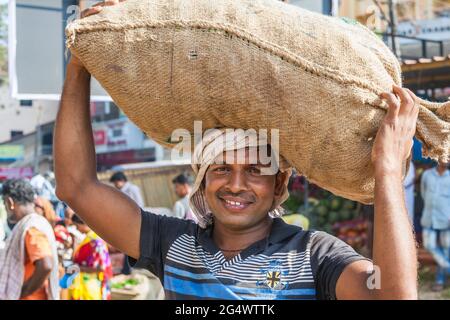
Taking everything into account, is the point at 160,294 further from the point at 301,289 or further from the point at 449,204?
the point at 301,289

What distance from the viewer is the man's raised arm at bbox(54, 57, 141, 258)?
7.24ft

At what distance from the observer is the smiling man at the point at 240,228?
182cm

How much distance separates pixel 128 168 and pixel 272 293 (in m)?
8.68

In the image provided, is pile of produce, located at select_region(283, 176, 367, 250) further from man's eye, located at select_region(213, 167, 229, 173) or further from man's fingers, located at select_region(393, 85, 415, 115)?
man's fingers, located at select_region(393, 85, 415, 115)

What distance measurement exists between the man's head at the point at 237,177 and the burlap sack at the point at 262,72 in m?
0.07

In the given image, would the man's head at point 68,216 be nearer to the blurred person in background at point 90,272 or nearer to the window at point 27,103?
the blurred person in background at point 90,272

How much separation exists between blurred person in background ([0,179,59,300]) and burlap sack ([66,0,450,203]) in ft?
9.70

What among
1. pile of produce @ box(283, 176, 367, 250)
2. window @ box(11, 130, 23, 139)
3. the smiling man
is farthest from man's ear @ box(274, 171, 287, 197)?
window @ box(11, 130, 23, 139)

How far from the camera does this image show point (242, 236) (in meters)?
2.16

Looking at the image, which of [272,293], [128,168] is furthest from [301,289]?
[128,168]

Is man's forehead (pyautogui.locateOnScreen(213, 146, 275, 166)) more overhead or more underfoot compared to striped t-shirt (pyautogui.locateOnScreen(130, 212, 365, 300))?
more overhead

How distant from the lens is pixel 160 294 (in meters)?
7.34

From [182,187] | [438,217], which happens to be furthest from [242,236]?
[182,187]

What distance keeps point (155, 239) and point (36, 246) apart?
276 cm
